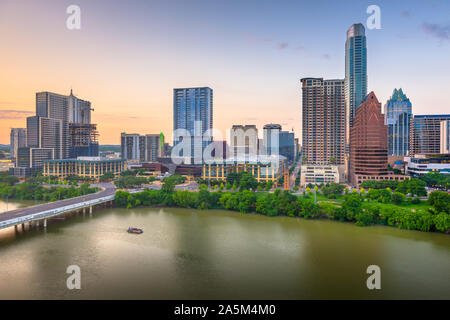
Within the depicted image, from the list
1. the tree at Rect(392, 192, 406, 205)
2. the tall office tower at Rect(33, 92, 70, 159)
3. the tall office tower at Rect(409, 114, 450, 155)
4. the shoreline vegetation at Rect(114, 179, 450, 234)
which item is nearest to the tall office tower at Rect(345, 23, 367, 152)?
the tall office tower at Rect(409, 114, 450, 155)

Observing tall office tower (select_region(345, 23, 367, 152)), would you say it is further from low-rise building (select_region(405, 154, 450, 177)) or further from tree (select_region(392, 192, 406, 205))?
tree (select_region(392, 192, 406, 205))

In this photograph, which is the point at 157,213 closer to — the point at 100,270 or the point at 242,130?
the point at 100,270

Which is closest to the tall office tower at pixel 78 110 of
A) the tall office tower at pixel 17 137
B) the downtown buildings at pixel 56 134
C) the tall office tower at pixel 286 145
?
the downtown buildings at pixel 56 134

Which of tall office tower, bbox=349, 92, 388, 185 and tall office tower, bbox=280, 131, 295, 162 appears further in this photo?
tall office tower, bbox=280, 131, 295, 162

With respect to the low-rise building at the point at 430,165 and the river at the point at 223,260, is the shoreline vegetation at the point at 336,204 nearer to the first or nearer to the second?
the river at the point at 223,260
